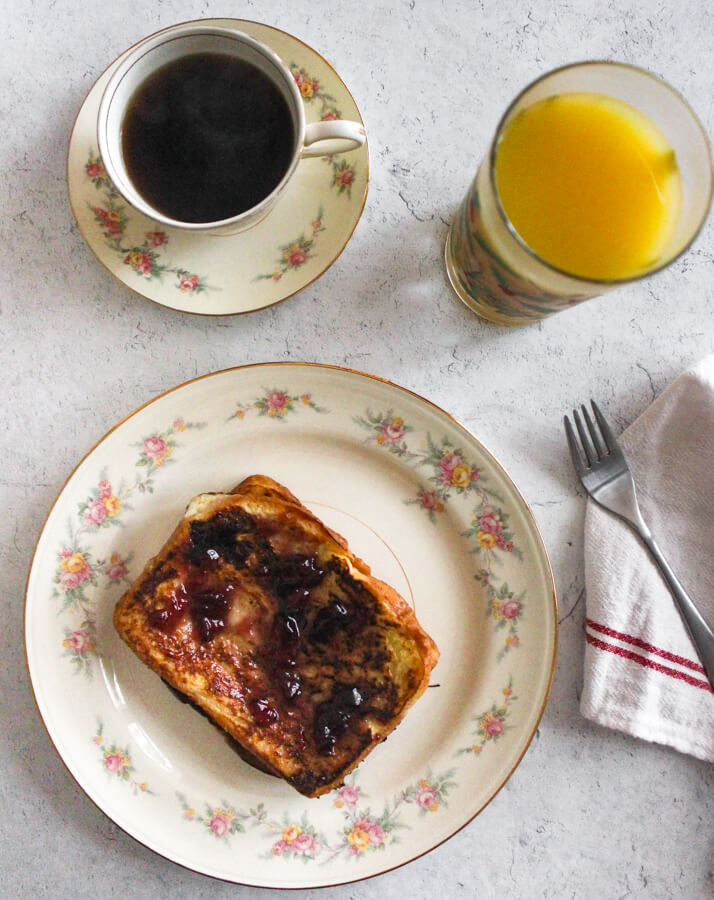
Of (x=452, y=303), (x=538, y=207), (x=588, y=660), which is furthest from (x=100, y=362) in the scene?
(x=588, y=660)

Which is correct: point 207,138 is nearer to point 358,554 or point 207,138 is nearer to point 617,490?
point 358,554

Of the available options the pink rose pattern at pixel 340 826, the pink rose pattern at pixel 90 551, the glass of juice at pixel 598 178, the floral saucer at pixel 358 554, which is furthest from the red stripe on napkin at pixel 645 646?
the pink rose pattern at pixel 90 551

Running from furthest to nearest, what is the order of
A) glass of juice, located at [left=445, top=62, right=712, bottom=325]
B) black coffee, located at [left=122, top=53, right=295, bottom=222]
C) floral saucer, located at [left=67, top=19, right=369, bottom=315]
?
floral saucer, located at [left=67, top=19, right=369, bottom=315] < black coffee, located at [left=122, top=53, right=295, bottom=222] < glass of juice, located at [left=445, top=62, right=712, bottom=325]

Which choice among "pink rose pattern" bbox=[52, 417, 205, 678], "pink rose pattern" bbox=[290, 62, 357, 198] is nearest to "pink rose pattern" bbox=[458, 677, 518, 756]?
"pink rose pattern" bbox=[52, 417, 205, 678]

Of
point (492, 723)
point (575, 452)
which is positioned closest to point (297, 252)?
point (575, 452)

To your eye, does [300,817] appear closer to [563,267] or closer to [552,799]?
[552,799]

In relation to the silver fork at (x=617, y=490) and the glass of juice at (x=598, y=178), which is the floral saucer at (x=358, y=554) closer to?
the silver fork at (x=617, y=490)

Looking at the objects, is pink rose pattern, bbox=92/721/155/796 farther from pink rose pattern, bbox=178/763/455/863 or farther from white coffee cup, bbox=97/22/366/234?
white coffee cup, bbox=97/22/366/234
